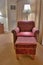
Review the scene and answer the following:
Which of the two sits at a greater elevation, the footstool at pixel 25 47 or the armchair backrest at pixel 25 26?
the armchair backrest at pixel 25 26

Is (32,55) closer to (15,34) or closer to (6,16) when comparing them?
(15,34)

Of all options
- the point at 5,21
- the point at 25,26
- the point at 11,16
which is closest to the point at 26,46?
the point at 25,26

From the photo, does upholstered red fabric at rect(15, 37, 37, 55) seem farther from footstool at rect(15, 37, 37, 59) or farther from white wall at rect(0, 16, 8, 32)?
white wall at rect(0, 16, 8, 32)

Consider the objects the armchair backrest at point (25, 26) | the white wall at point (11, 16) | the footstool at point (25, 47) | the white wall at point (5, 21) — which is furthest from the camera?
the white wall at point (5, 21)

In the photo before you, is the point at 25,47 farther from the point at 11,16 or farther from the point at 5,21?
the point at 5,21

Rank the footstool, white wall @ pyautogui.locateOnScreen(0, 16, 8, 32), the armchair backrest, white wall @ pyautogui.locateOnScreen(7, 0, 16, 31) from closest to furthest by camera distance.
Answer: the footstool < the armchair backrest < white wall @ pyautogui.locateOnScreen(7, 0, 16, 31) < white wall @ pyautogui.locateOnScreen(0, 16, 8, 32)

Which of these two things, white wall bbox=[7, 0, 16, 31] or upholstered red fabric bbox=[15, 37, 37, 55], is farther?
white wall bbox=[7, 0, 16, 31]

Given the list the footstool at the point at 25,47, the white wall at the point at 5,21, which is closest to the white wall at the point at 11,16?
the white wall at the point at 5,21

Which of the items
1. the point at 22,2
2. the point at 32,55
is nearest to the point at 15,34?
the point at 32,55

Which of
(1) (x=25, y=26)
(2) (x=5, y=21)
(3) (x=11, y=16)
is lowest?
(1) (x=25, y=26)

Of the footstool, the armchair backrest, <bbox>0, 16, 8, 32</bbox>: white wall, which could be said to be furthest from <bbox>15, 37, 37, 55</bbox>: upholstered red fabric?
<bbox>0, 16, 8, 32</bbox>: white wall

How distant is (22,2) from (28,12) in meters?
0.91

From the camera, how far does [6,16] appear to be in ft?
24.3

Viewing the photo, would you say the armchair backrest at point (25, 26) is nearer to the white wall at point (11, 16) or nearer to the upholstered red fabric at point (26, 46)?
the upholstered red fabric at point (26, 46)
